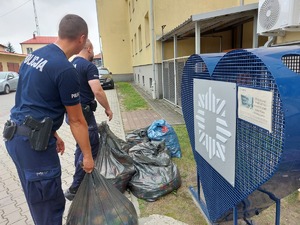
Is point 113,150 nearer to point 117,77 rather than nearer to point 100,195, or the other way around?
point 100,195

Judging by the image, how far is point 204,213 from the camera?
8.13 feet

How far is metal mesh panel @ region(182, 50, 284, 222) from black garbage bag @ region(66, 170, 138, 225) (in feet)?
2.79

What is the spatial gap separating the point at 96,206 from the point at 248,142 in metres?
1.32

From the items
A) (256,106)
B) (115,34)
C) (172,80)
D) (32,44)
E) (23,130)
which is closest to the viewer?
(256,106)

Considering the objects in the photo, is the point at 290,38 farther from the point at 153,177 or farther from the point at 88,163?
the point at 88,163

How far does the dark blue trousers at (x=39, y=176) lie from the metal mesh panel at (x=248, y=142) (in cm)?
129

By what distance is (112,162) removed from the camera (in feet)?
9.44

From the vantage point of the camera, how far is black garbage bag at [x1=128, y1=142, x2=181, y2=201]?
281 centimetres

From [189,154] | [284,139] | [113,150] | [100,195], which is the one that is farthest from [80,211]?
[189,154]

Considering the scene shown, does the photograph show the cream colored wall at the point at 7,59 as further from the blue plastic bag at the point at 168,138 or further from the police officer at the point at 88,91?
the police officer at the point at 88,91

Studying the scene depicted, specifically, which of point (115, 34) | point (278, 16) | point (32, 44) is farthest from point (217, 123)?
point (32, 44)

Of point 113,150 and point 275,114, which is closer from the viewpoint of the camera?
point 275,114

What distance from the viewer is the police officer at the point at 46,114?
1643mm

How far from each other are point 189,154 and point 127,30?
20.3 m
